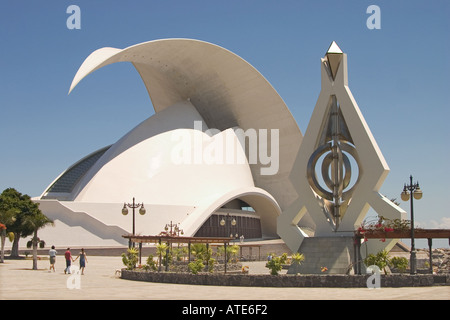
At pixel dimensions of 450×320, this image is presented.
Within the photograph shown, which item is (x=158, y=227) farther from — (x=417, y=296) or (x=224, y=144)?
(x=417, y=296)

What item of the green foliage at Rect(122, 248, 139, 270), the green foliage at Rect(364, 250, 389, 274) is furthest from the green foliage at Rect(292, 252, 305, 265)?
the green foliage at Rect(122, 248, 139, 270)

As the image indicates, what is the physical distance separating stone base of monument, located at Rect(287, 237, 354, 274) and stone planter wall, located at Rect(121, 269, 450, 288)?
352 cm

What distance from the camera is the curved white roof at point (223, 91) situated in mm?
47219

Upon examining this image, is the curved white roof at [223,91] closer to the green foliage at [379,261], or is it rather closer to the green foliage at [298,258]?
the green foliage at [298,258]

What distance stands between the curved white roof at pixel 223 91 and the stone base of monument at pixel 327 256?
2732 centimetres

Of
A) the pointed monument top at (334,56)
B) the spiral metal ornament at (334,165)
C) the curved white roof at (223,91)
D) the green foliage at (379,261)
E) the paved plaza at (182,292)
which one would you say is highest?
the curved white roof at (223,91)

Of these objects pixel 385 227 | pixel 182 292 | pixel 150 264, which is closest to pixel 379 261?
pixel 385 227

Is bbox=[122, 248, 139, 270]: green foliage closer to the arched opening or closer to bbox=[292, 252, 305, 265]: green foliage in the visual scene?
bbox=[292, 252, 305, 265]: green foliage

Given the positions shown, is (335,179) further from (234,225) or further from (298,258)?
(234,225)

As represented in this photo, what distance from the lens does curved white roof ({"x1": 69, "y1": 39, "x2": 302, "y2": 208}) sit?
4722 centimetres

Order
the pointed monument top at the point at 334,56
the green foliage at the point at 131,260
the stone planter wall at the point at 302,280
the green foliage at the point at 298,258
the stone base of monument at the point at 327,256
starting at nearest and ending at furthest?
the stone planter wall at the point at 302,280 < the green foliage at the point at 298,258 < the stone base of monument at the point at 327,256 < the green foliage at the point at 131,260 < the pointed monument top at the point at 334,56

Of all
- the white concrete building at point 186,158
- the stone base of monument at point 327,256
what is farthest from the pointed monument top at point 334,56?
the white concrete building at point 186,158
